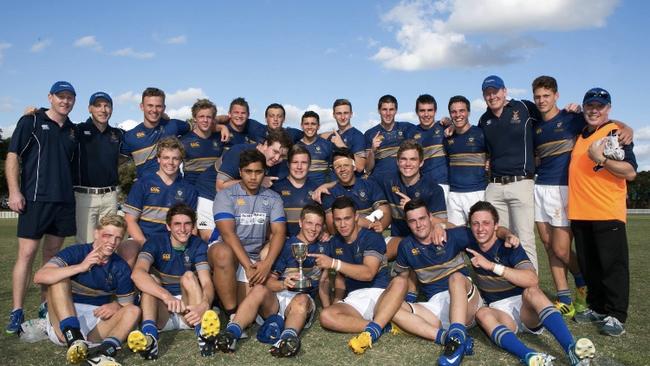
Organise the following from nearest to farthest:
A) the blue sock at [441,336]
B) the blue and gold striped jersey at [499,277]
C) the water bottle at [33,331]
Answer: the blue sock at [441,336] → the blue and gold striped jersey at [499,277] → the water bottle at [33,331]

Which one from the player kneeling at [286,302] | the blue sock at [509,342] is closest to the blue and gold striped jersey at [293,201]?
the player kneeling at [286,302]

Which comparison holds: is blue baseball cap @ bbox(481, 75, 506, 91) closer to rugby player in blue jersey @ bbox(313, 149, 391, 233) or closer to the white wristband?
rugby player in blue jersey @ bbox(313, 149, 391, 233)

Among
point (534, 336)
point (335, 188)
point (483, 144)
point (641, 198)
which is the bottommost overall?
point (641, 198)

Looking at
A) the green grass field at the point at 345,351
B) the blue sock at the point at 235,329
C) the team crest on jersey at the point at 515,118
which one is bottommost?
the green grass field at the point at 345,351

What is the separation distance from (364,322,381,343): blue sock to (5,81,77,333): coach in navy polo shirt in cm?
361

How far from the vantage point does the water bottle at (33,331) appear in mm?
4859

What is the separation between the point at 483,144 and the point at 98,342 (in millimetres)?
4968

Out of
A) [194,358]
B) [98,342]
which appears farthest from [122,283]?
[194,358]

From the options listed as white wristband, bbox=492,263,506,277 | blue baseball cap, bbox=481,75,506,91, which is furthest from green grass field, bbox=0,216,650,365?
blue baseball cap, bbox=481,75,506,91

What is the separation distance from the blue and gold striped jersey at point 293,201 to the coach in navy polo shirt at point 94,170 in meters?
2.16

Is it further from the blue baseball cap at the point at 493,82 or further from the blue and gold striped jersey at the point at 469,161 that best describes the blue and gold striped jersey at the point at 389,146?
the blue baseball cap at the point at 493,82

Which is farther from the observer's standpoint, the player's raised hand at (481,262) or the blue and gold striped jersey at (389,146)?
the blue and gold striped jersey at (389,146)

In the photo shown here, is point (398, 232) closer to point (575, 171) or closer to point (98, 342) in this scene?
point (575, 171)

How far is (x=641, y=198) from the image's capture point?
2394 inches
